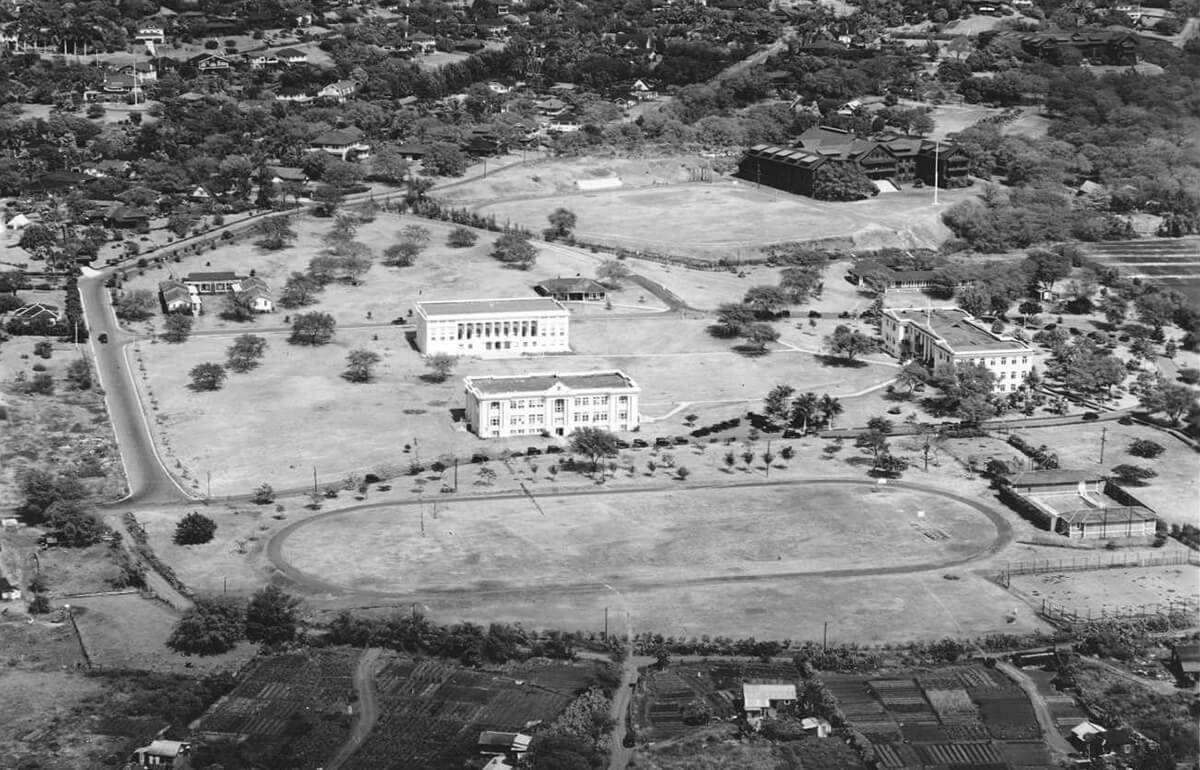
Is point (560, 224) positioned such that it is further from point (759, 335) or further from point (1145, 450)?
point (1145, 450)

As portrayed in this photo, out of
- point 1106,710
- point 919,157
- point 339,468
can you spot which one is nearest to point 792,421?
point 339,468

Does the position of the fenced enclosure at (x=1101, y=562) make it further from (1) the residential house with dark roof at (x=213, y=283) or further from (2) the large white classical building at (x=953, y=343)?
(1) the residential house with dark roof at (x=213, y=283)

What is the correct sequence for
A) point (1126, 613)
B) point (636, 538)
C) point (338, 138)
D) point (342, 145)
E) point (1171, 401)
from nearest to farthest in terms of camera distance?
point (1126, 613), point (636, 538), point (1171, 401), point (342, 145), point (338, 138)

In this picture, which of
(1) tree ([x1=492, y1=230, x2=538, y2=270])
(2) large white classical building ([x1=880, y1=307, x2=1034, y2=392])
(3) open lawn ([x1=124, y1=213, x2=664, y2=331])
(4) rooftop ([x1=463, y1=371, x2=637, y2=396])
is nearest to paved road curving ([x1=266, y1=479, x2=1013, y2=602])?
(4) rooftop ([x1=463, y1=371, x2=637, y2=396])

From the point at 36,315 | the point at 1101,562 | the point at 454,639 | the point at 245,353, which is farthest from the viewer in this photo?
A: the point at 36,315

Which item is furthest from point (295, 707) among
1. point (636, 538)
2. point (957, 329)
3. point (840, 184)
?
point (840, 184)

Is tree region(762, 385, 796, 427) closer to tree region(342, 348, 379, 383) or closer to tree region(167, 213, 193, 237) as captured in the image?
tree region(342, 348, 379, 383)

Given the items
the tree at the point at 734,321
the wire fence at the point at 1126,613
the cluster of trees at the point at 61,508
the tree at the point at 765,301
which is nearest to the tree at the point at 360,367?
the cluster of trees at the point at 61,508
